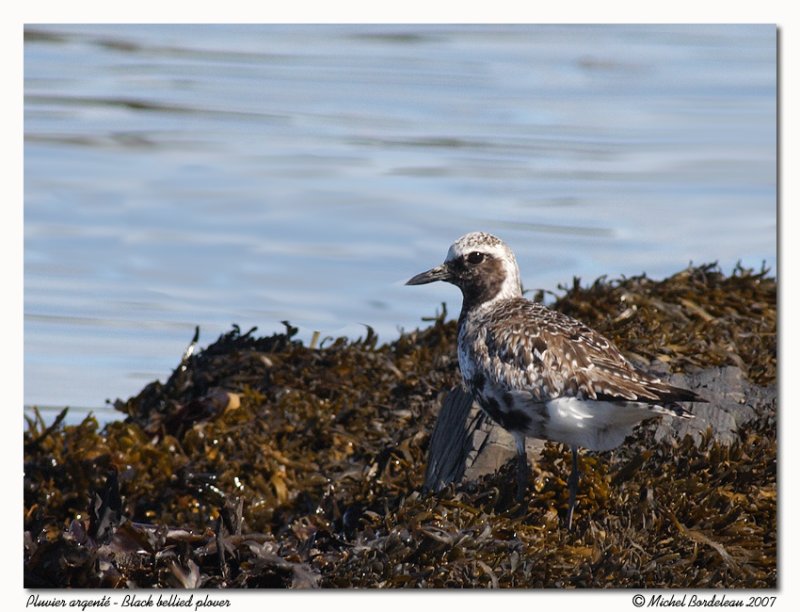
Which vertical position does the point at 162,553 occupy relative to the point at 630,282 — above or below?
below

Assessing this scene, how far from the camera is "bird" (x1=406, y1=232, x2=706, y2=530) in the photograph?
514 centimetres

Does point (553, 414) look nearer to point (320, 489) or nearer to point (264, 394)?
point (320, 489)

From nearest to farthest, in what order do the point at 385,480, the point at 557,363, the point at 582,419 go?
the point at 582,419, the point at 557,363, the point at 385,480

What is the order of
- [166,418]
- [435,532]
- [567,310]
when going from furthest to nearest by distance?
[567,310], [166,418], [435,532]

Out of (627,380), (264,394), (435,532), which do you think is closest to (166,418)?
(264,394)

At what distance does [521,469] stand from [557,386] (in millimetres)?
446

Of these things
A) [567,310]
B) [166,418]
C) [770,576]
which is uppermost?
[567,310]

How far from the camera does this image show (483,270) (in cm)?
612

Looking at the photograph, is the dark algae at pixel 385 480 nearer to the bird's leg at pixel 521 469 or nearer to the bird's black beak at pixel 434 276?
the bird's leg at pixel 521 469

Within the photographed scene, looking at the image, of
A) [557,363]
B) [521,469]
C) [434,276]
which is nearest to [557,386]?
[557,363]

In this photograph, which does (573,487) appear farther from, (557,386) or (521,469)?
(557,386)

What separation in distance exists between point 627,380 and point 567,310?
7.66 feet

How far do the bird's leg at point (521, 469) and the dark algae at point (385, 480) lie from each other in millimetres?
83

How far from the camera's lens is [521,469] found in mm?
5359
